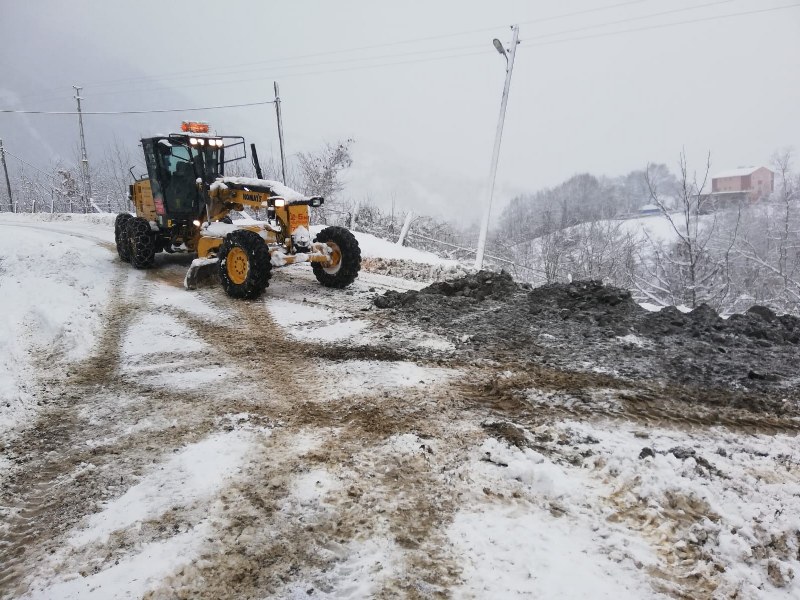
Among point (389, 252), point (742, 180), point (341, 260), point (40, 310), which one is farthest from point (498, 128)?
point (742, 180)

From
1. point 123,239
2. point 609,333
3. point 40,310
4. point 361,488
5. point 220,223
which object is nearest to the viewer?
point 361,488

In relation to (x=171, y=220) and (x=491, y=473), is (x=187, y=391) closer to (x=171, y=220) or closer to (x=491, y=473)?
(x=491, y=473)

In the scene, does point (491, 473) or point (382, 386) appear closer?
point (491, 473)

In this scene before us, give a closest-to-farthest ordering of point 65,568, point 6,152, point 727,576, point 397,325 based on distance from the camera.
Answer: point 727,576 < point 65,568 < point 397,325 < point 6,152

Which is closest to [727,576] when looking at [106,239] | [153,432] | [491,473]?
[491,473]

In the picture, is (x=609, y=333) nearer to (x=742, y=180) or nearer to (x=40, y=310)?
(x=40, y=310)

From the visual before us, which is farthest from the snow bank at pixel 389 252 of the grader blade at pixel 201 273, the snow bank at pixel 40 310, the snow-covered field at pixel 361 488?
the snow-covered field at pixel 361 488

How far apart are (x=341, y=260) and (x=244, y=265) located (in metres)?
1.62

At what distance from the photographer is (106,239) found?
14938 mm

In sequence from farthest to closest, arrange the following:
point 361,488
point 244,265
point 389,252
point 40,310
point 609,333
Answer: point 389,252 → point 244,265 → point 40,310 → point 609,333 → point 361,488

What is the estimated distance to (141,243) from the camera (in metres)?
10.2

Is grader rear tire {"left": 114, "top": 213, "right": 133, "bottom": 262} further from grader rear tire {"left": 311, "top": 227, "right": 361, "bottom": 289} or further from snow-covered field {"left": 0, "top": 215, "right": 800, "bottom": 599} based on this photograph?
snow-covered field {"left": 0, "top": 215, "right": 800, "bottom": 599}

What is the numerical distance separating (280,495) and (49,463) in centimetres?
167

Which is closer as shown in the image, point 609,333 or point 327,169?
point 609,333
